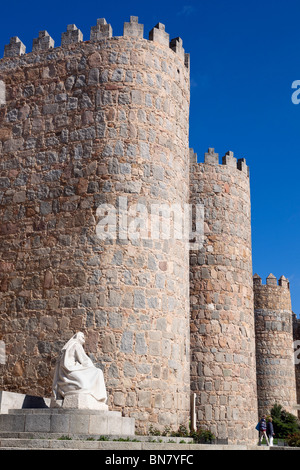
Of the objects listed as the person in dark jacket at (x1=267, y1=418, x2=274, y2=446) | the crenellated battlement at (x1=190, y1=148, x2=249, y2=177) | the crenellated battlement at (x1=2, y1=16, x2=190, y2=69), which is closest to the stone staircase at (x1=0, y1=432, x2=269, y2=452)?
the person in dark jacket at (x1=267, y1=418, x2=274, y2=446)

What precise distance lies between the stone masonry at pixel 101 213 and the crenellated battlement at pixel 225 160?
155 inches

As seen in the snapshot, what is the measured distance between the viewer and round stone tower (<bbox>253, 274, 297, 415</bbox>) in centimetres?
2380

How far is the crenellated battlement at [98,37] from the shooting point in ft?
45.3

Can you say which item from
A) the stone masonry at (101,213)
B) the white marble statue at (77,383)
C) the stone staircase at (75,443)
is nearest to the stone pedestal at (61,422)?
the stone staircase at (75,443)

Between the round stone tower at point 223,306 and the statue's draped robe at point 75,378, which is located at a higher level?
the round stone tower at point 223,306

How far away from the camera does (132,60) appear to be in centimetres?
1360

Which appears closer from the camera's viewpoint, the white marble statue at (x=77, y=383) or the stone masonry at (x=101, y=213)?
the white marble statue at (x=77, y=383)

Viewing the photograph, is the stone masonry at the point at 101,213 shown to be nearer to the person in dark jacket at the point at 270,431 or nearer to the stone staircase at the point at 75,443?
the stone staircase at the point at 75,443

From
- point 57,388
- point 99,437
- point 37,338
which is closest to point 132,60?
point 37,338

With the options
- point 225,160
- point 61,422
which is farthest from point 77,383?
point 225,160

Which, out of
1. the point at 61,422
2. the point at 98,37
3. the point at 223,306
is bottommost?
the point at 61,422

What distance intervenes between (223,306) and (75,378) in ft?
27.3

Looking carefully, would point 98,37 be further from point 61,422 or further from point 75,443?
point 75,443

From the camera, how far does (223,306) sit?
17422mm
